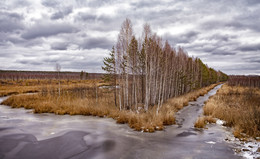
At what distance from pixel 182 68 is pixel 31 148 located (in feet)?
93.3

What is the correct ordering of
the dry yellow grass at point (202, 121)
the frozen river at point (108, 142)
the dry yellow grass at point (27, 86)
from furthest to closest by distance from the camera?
the dry yellow grass at point (27, 86), the dry yellow grass at point (202, 121), the frozen river at point (108, 142)

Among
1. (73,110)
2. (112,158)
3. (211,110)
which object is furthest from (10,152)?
(211,110)

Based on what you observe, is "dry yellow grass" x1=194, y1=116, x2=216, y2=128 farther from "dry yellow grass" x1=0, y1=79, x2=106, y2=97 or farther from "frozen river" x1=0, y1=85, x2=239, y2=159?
"dry yellow grass" x1=0, y1=79, x2=106, y2=97

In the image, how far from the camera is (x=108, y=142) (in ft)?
27.4

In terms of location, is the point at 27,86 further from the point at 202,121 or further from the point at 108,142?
the point at 202,121

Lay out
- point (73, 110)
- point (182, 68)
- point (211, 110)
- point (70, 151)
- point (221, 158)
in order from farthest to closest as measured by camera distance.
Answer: point (182, 68), point (73, 110), point (211, 110), point (70, 151), point (221, 158)

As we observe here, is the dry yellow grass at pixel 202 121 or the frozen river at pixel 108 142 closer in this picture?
the frozen river at pixel 108 142

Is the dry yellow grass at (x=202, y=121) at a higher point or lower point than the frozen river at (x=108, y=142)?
higher

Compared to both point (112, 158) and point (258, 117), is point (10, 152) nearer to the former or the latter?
point (112, 158)

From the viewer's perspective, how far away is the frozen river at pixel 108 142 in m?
6.91

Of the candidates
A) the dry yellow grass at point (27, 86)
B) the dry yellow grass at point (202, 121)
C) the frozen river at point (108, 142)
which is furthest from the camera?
the dry yellow grass at point (27, 86)

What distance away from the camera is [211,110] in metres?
13.8

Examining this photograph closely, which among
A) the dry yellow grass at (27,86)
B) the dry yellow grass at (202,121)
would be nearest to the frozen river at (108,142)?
the dry yellow grass at (202,121)

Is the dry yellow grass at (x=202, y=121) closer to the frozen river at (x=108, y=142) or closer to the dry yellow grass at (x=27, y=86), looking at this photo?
the frozen river at (x=108, y=142)
